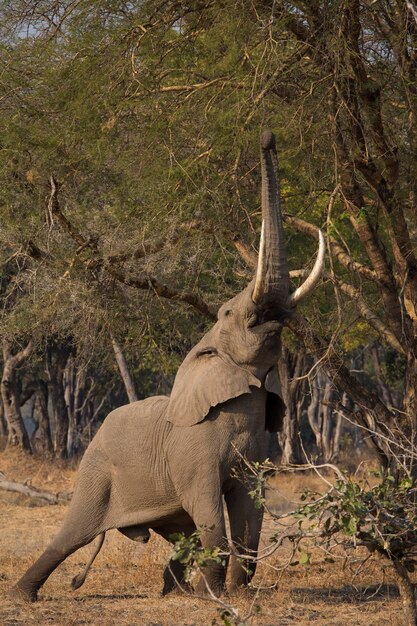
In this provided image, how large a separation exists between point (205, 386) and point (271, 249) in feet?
4.10

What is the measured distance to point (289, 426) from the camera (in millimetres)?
27609

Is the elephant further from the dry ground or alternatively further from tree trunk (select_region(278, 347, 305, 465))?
tree trunk (select_region(278, 347, 305, 465))

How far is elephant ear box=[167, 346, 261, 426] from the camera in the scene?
8.95 m

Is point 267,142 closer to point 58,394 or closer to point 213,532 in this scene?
point 213,532

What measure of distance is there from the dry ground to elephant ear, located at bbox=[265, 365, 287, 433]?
95cm

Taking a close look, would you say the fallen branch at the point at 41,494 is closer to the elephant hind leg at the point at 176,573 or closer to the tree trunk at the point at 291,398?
the tree trunk at the point at 291,398

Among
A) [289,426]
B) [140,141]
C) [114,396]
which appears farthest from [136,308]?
[114,396]

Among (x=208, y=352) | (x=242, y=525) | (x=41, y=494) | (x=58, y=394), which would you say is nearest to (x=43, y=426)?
(x=58, y=394)

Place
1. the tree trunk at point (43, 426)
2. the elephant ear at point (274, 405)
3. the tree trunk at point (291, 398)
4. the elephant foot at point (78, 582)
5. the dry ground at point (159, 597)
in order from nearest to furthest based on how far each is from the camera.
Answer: the dry ground at point (159, 597), the elephant ear at point (274, 405), the elephant foot at point (78, 582), the tree trunk at point (291, 398), the tree trunk at point (43, 426)

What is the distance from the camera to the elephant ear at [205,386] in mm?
8953

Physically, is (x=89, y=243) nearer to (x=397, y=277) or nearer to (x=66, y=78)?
(x=66, y=78)

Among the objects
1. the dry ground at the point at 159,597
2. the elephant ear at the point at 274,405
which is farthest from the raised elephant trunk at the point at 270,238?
the dry ground at the point at 159,597

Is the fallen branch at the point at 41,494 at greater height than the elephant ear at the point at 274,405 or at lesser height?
lesser

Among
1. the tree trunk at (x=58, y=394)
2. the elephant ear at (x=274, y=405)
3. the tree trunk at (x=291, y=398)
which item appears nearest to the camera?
the elephant ear at (x=274, y=405)
